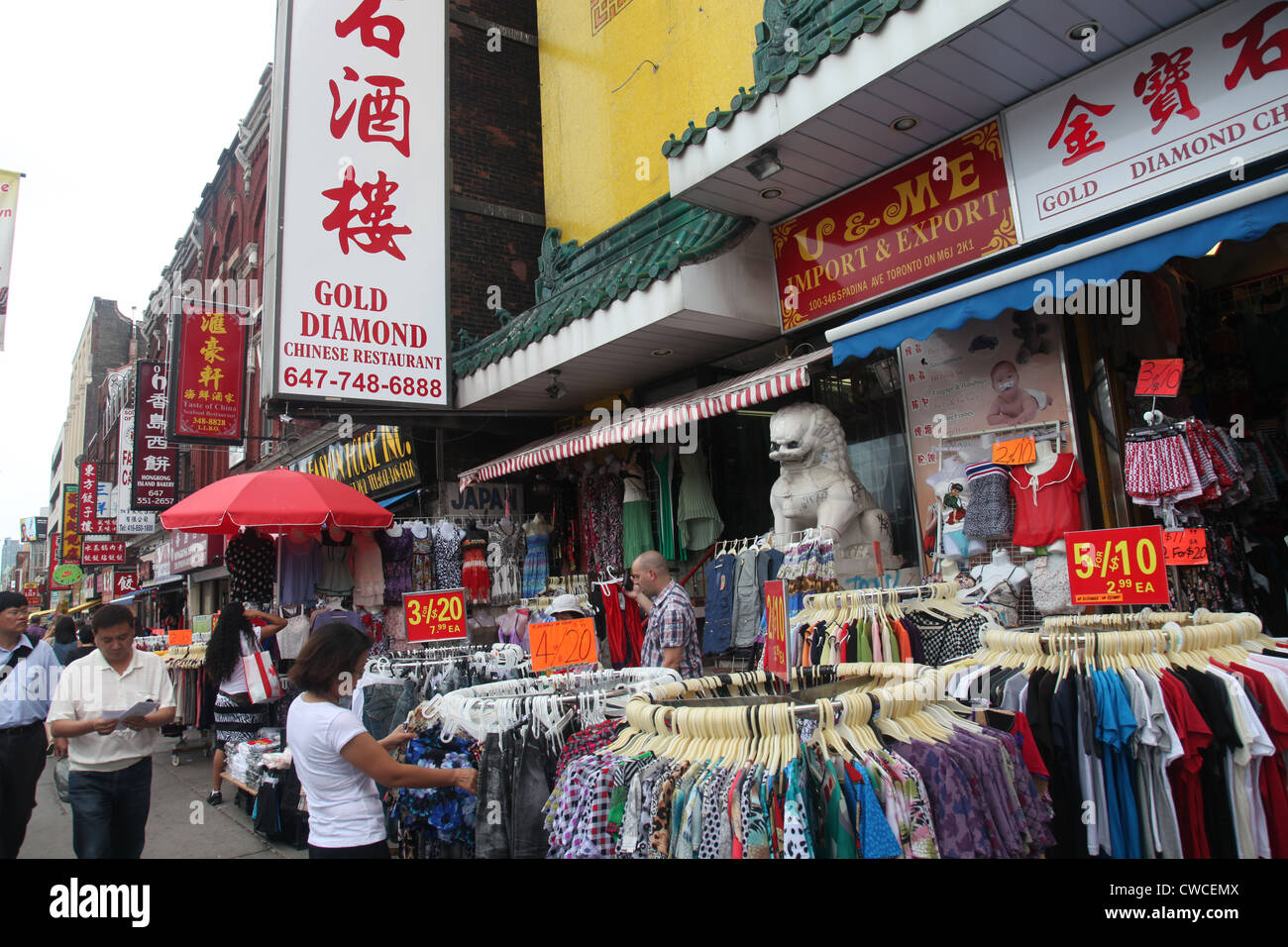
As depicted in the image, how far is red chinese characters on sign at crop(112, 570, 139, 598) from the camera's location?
105 feet

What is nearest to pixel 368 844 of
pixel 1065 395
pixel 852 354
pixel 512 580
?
pixel 852 354

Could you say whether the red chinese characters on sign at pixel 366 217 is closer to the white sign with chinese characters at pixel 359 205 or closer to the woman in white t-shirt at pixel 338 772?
the white sign with chinese characters at pixel 359 205

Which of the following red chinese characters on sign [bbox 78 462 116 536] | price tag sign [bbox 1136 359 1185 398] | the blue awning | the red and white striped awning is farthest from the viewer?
red chinese characters on sign [bbox 78 462 116 536]

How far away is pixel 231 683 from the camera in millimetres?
7938

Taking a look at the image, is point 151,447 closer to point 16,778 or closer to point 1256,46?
point 16,778

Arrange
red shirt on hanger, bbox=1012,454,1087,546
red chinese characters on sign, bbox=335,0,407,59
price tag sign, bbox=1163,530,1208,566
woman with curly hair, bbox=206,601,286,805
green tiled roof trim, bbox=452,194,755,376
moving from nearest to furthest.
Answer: price tag sign, bbox=1163,530,1208,566, red shirt on hanger, bbox=1012,454,1087,546, green tiled roof trim, bbox=452,194,755,376, woman with curly hair, bbox=206,601,286,805, red chinese characters on sign, bbox=335,0,407,59

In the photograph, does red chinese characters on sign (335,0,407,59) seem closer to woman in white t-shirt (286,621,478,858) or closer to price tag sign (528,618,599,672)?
price tag sign (528,618,599,672)

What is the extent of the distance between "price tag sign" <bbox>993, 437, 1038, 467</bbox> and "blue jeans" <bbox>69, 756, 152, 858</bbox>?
591cm

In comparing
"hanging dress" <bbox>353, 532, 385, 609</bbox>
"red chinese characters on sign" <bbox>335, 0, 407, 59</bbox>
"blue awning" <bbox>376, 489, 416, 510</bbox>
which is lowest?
"hanging dress" <bbox>353, 532, 385, 609</bbox>

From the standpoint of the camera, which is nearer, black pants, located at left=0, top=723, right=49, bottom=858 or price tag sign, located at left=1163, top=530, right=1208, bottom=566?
price tag sign, located at left=1163, top=530, right=1208, bottom=566

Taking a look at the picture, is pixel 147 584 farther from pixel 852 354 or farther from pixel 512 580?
pixel 852 354

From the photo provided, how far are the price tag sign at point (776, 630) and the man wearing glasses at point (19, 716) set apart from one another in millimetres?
4622

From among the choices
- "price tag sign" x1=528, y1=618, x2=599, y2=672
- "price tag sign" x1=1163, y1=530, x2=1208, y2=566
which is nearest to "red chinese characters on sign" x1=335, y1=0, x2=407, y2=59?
"price tag sign" x1=528, y1=618, x2=599, y2=672

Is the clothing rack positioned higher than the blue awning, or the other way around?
the blue awning
